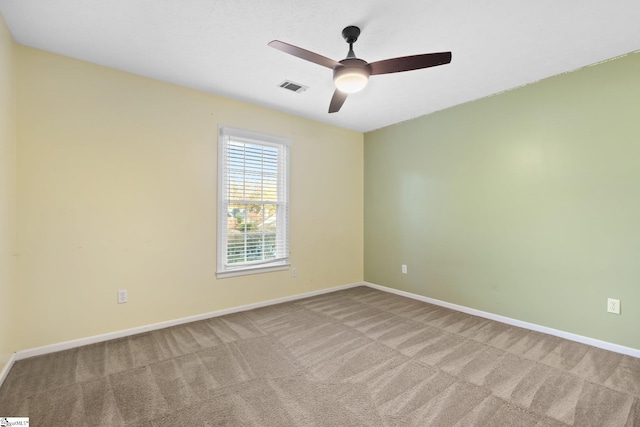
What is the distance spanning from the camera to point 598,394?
193cm

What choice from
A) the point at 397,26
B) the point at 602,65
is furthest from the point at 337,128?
the point at 602,65

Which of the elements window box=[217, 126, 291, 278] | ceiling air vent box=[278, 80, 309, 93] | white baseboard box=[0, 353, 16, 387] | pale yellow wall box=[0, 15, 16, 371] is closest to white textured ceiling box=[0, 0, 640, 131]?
ceiling air vent box=[278, 80, 309, 93]

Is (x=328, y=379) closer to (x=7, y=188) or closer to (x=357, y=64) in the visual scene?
(x=357, y=64)

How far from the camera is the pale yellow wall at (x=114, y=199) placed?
2.45 meters

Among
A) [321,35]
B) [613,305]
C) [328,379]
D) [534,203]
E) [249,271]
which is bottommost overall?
[328,379]

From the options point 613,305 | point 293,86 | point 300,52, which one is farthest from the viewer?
point 293,86

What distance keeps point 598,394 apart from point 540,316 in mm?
1135

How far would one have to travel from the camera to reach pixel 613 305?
8.39 feet

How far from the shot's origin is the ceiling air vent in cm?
308

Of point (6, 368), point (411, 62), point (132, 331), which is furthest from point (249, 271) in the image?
point (411, 62)

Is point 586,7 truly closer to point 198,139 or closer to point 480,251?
point 480,251

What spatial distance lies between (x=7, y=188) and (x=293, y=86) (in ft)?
8.45

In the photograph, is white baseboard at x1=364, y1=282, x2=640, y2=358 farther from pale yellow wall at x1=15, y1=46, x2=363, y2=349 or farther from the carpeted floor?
pale yellow wall at x1=15, y1=46, x2=363, y2=349

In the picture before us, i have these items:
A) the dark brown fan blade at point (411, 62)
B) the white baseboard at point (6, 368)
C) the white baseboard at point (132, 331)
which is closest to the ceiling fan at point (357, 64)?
the dark brown fan blade at point (411, 62)
